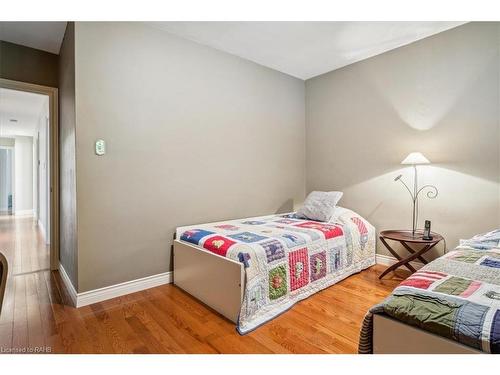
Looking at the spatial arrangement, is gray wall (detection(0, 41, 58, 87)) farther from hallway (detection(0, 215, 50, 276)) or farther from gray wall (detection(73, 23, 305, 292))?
hallway (detection(0, 215, 50, 276))

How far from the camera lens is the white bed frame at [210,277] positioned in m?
1.99

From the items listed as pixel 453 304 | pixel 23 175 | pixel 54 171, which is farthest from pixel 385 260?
pixel 23 175

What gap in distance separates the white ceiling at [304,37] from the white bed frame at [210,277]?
2160 millimetres

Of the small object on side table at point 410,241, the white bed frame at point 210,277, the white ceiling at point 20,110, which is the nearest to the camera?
the white bed frame at point 210,277

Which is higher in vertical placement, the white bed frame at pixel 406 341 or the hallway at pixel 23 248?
the white bed frame at pixel 406 341

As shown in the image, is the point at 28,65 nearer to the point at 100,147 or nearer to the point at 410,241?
the point at 100,147

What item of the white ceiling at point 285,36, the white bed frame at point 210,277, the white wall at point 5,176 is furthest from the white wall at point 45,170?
the white wall at point 5,176

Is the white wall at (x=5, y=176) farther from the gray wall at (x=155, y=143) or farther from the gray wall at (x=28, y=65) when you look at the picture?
the gray wall at (x=155, y=143)

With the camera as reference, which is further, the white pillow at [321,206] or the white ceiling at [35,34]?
the white pillow at [321,206]

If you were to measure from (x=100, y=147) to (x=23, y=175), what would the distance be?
7.98 m
